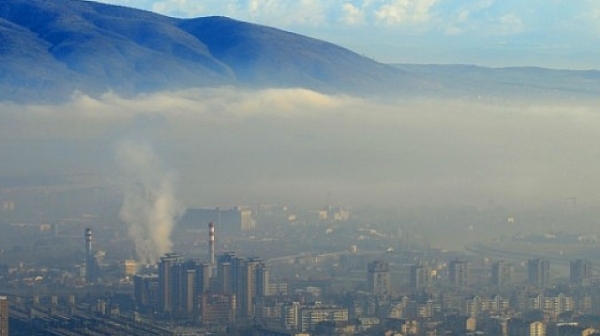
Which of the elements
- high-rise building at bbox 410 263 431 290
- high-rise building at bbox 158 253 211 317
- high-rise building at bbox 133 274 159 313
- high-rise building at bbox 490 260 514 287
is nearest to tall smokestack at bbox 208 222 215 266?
high-rise building at bbox 158 253 211 317

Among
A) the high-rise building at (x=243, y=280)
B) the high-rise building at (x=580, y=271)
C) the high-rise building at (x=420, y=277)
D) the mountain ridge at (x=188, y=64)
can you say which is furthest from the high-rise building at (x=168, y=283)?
the mountain ridge at (x=188, y=64)

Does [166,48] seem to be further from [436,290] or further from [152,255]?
[436,290]

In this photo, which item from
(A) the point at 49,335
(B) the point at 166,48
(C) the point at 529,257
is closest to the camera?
(A) the point at 49,335

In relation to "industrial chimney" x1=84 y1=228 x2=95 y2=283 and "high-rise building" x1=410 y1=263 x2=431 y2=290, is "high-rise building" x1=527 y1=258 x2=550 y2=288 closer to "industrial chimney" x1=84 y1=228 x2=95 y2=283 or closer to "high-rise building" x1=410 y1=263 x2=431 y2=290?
"high-rise building" x1=410 y1=263 x2=431 y2=290

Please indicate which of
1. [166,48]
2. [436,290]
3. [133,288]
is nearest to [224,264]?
[133,288]

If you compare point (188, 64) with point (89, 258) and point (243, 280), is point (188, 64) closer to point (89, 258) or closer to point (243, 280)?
point (89, 258)

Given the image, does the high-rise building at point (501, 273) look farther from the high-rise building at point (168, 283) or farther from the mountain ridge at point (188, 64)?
the mountain ridge at point (188, 64)
